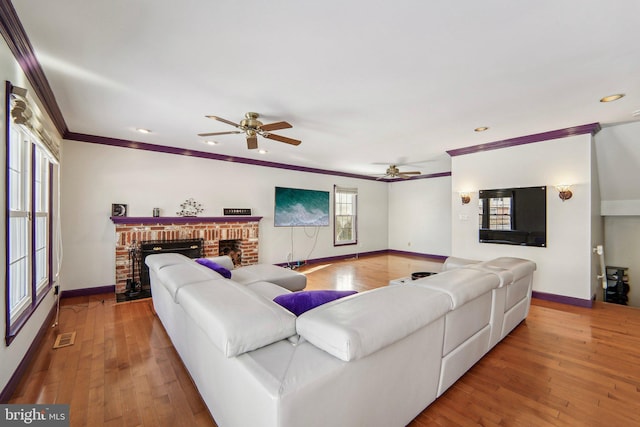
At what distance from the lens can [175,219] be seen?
15.1 feet

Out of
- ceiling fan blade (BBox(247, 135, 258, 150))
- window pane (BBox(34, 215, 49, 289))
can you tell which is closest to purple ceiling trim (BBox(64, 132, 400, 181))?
window pane (BBox(34, 215, 49, 289))

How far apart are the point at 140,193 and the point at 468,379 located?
502cm

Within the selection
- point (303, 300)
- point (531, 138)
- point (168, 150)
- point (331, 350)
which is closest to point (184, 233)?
point (168, 150)

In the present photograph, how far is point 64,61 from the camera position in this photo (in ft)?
6.98

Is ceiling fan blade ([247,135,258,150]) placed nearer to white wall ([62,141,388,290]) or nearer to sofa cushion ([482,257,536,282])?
white wall ([62,141,388,290])

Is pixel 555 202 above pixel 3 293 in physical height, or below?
above

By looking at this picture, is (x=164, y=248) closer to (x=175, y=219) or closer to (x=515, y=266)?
(x=175, y=219)

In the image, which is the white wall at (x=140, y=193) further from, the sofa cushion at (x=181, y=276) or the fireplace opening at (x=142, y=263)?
the sofa cushion at (x=181, y=276)

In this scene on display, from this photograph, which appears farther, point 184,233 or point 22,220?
point 184,233

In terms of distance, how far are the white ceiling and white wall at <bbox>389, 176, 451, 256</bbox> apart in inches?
147

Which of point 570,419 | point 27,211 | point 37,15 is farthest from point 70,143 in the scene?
point 570,419

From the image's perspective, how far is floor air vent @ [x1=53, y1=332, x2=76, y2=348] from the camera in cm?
257

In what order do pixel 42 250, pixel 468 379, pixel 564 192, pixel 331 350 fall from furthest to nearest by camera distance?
1. pixel 564 192
2. pixel 42 250
3. pixel 468 379
4. pixel 331 350

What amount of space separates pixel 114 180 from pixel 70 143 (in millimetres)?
724
